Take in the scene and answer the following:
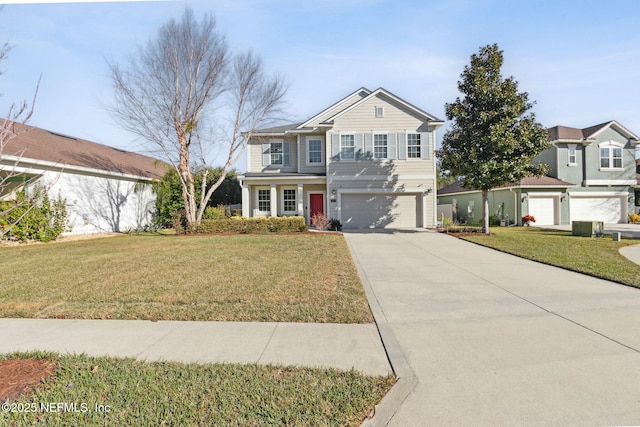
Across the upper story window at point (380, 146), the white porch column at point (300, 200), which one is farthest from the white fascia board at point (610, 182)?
the white porch column at point (300, 200)

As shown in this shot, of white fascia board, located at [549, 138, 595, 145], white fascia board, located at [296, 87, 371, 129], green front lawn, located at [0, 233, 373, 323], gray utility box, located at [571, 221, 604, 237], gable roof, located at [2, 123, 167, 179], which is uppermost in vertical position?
white fascia board, located at [296, 87, 371, 129]

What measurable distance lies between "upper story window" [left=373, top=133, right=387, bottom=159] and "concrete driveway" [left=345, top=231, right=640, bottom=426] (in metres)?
12.0

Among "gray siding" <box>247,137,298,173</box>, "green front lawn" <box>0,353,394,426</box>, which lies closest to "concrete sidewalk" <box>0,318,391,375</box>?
"green front lawn" <box>0,353,394,426</box>

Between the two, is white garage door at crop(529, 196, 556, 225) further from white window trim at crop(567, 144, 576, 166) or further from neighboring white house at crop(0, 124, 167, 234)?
neighboring white house at crop(0, 124, 167, 234)

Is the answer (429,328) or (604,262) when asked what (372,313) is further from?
(604,262)

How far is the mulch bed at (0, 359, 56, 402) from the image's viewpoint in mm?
2867

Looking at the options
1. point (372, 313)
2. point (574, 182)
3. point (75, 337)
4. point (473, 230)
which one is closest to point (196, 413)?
point (75, 337)

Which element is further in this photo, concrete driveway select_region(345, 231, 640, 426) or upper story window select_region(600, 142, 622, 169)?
upper story window select_region(600, 142, 622, 169)

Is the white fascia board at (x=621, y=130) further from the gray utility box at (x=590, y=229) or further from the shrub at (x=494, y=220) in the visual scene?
the gray utility box at (x=590, y=229)

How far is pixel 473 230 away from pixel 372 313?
13.2 meters

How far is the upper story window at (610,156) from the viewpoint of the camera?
22.6 m

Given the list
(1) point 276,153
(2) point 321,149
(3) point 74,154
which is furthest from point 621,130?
(3) point 74,154

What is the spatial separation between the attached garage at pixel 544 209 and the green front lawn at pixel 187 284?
55.9ft

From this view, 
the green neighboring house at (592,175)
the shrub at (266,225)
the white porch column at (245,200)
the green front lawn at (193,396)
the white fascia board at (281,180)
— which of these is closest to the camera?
the green front lawn at (193,396)
